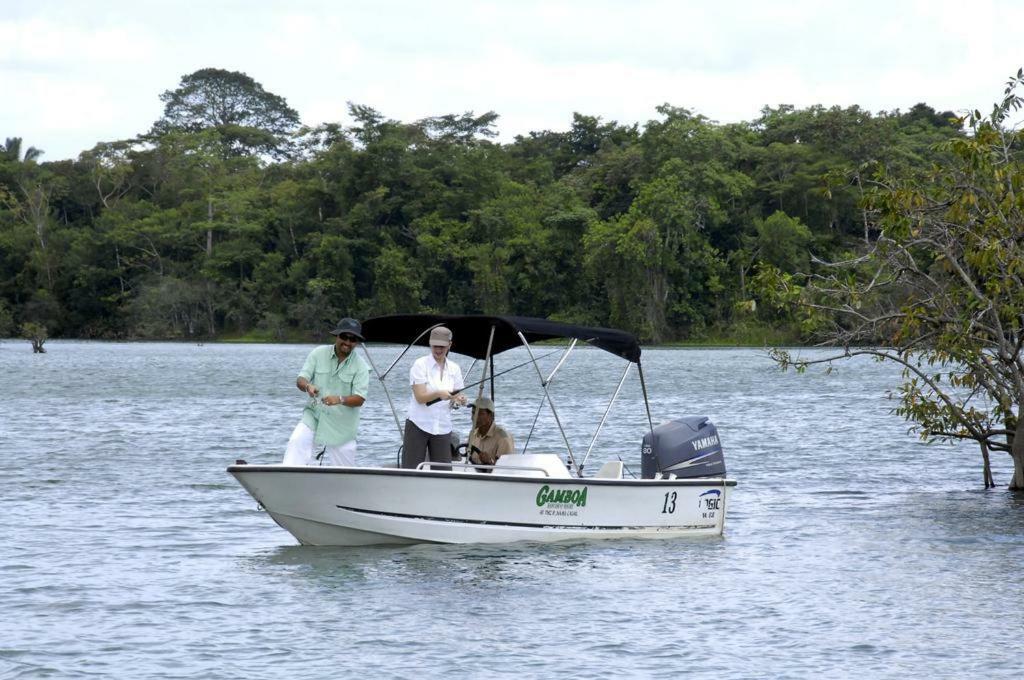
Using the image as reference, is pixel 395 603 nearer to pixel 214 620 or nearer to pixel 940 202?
pixel 214 620

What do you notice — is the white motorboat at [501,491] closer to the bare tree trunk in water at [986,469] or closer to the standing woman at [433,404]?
the standing woman at [433,404]

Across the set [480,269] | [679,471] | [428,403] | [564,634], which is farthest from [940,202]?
[480,269]

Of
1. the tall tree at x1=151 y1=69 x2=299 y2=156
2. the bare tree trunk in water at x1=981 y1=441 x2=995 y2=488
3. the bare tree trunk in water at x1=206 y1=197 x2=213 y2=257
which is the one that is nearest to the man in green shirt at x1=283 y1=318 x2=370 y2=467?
the bare tree trunk in water at x1=981 y1=441 x2=995 y2=488

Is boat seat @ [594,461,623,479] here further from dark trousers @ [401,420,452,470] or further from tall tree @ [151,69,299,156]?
tall tree @ [151,69,299,156]

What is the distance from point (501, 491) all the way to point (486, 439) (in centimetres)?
54

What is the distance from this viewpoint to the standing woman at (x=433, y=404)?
13594 millimetres

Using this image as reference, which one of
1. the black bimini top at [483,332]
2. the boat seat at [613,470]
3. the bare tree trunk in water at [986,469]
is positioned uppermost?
the black bimini top at [483,332]

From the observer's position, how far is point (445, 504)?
13984 mm

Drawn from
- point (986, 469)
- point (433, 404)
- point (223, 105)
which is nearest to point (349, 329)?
point (433, 404)

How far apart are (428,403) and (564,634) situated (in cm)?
285

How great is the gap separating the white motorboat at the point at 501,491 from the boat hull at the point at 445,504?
0.5 inches

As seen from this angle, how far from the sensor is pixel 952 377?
62.2 ft

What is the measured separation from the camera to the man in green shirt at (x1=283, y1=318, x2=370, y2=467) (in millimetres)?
13383

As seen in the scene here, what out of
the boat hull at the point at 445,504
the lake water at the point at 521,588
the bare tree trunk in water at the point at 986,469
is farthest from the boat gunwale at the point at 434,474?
the bare tree trunk in water at the point at 986,469
